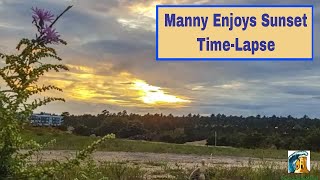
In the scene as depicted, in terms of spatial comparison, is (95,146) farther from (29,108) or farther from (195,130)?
(195,130)

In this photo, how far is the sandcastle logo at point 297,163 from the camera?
13.0 m

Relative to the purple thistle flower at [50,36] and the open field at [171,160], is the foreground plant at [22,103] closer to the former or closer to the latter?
the purple thistle flower at [50,36]

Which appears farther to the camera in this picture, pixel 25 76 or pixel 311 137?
pixel 311 137

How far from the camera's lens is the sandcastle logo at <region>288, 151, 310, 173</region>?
1301cm

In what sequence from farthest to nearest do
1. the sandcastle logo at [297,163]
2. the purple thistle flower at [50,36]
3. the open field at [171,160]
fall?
the sandcastle logo at [297,163], the open field at [171,160], the purple thistle flower at [50,36]

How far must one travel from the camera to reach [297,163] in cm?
1396

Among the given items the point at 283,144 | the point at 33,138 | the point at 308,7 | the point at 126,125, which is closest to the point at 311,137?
the point at 283,144

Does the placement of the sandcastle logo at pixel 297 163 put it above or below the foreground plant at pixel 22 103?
below

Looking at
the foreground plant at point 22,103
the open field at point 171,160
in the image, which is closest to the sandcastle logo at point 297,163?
the open field at point 171,160

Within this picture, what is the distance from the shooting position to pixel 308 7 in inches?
489

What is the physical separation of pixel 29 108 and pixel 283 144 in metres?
32.0

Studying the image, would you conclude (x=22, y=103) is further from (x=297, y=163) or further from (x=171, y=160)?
(x=171, y=160)

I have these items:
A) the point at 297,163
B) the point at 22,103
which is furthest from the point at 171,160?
the point at 22,103

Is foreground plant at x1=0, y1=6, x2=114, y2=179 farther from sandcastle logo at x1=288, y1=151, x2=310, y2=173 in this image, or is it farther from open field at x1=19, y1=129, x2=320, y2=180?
sandcastle logo at x1=288, y1=151, x2=310, y2=173
